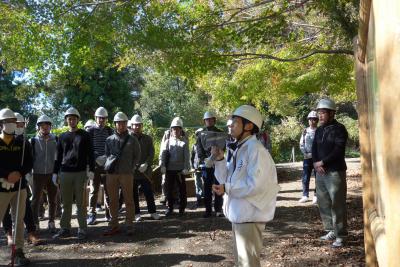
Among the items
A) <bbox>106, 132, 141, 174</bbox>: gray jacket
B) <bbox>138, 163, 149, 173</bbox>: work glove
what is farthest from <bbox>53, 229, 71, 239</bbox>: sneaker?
<bbox>138, 163, 149, 173</bbox>: work glove

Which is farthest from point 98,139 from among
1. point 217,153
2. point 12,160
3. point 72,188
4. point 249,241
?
point 249,241

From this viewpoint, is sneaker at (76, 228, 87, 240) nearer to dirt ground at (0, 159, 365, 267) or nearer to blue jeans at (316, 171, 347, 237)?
dirt ground at (0, 159, 365, 267)

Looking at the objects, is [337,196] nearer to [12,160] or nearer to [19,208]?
[19,208]

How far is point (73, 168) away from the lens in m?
7.32

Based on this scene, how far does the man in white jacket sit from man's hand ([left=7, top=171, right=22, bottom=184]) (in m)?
3.25

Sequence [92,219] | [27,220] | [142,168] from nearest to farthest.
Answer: [27,220] → [142,168] → [92,219]

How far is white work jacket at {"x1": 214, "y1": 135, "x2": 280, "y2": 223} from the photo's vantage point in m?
3.71

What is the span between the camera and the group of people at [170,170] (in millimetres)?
3812

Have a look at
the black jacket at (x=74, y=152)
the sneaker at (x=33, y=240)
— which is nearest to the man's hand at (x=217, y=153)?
the black jacket at (x=74, y=152)

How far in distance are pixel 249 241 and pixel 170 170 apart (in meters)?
5.55

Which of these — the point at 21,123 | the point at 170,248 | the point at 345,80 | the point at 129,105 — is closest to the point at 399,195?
the point at 170,248

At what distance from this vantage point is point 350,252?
20.2ft

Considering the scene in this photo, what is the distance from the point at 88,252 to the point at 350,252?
3.77 m

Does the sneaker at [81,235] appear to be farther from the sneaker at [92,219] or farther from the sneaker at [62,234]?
the sneaker at [92,219]
